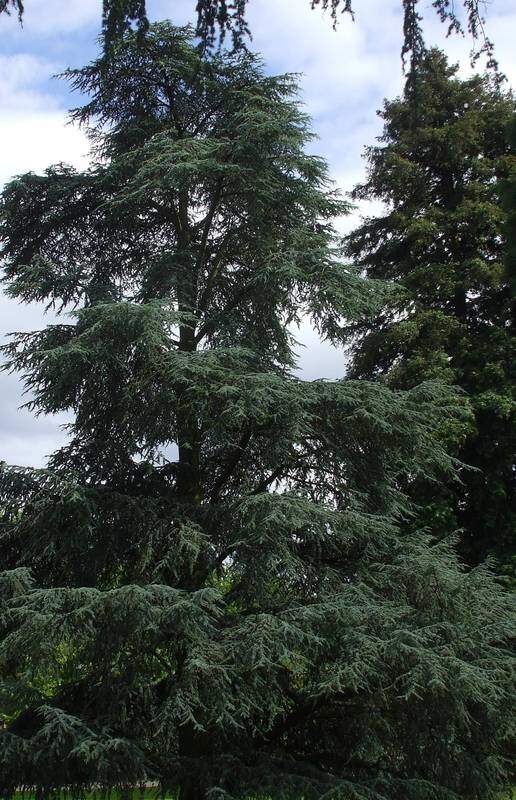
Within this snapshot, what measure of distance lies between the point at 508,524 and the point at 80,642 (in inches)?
357

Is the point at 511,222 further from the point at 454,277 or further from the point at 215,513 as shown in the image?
the point at 454,277

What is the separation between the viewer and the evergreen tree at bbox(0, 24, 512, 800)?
7332 millimetres

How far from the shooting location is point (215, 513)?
29.4 ft

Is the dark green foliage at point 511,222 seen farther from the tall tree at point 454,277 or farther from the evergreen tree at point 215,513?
the tall tree at point 454,277

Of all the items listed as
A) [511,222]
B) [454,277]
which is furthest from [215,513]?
[454,277]

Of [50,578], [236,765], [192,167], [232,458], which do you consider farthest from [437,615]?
[192,167]

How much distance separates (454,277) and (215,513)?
882cm

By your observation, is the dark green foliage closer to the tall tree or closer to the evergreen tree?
the evergreen tree

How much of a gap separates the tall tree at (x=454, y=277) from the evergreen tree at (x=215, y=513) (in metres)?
4.02

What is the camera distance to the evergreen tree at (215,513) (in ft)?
24.1

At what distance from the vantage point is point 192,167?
945cm

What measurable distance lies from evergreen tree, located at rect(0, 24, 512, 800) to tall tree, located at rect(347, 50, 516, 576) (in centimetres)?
402

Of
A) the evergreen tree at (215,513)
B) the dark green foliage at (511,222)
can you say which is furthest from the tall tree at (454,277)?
the dark green foliage at (511,222)

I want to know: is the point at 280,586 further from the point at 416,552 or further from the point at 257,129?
the point at 257,129
